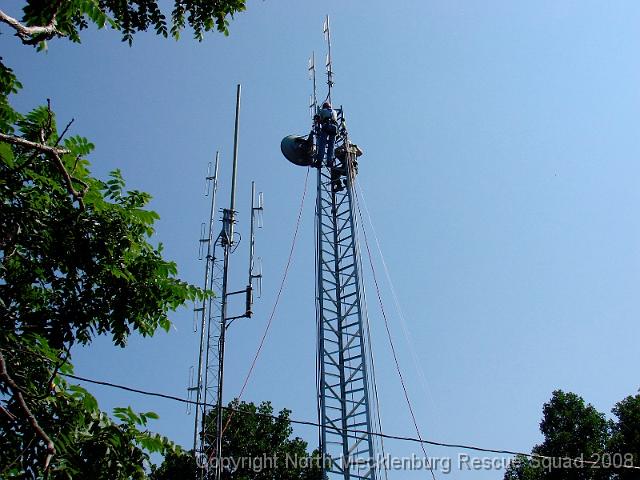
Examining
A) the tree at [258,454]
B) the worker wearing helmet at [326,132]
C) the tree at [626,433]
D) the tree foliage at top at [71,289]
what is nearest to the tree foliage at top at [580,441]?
the tree at [626,433]

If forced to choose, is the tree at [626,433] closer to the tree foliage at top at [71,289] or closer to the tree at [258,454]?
the tree at [258,454]

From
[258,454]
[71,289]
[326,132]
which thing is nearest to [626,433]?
[258,454]

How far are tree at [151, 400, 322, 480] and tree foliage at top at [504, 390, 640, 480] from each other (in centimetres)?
937

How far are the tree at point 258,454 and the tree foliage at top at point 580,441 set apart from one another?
369 inches

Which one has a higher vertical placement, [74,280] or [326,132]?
[326,132]

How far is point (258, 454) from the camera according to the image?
2888cm

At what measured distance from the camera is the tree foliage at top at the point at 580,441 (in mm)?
24859

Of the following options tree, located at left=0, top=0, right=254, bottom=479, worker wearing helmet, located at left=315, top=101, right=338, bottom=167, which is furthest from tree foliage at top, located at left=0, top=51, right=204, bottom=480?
worker wearing helmet, located at left=315, top=101, right=338, bottom=167

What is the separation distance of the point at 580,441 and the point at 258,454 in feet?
46.2

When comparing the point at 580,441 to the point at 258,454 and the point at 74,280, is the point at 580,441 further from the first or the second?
the point at 74,280

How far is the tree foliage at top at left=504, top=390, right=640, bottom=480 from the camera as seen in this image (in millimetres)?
24859

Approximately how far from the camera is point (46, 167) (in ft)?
21.2

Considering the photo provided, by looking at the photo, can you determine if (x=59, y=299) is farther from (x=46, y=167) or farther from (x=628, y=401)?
(x=628, y=401)

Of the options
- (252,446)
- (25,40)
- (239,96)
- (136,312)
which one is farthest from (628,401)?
(25,40)
